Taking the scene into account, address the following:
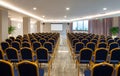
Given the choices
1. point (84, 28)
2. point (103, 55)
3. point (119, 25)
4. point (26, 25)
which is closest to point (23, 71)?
point (103, 55)

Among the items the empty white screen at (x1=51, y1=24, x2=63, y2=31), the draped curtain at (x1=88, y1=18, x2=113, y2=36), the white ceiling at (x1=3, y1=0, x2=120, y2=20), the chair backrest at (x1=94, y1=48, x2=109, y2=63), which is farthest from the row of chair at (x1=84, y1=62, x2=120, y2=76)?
the empty white screen at (x1=51, y1=24, x2=63, y2=31)

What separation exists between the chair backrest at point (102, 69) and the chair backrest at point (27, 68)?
1162 mm

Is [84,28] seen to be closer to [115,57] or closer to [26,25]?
[26,25]

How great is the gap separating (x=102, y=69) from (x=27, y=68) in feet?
4.92

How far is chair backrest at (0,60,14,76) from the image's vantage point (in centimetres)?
354

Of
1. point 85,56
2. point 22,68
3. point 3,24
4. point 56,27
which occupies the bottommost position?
point 85,56

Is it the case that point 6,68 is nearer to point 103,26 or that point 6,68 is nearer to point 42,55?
point 42,55

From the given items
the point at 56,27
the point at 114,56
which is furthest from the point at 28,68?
the point at 56,27

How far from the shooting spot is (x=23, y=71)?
374 cm

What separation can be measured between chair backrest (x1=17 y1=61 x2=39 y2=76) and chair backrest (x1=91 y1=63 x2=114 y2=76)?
45.7 inches

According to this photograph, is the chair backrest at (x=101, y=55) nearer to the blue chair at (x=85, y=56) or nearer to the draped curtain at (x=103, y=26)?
the blue chair at (x=85, y=56)

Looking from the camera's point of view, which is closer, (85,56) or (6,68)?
(6,68)

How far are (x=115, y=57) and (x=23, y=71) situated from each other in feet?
11.5

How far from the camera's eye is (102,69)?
3473mm
